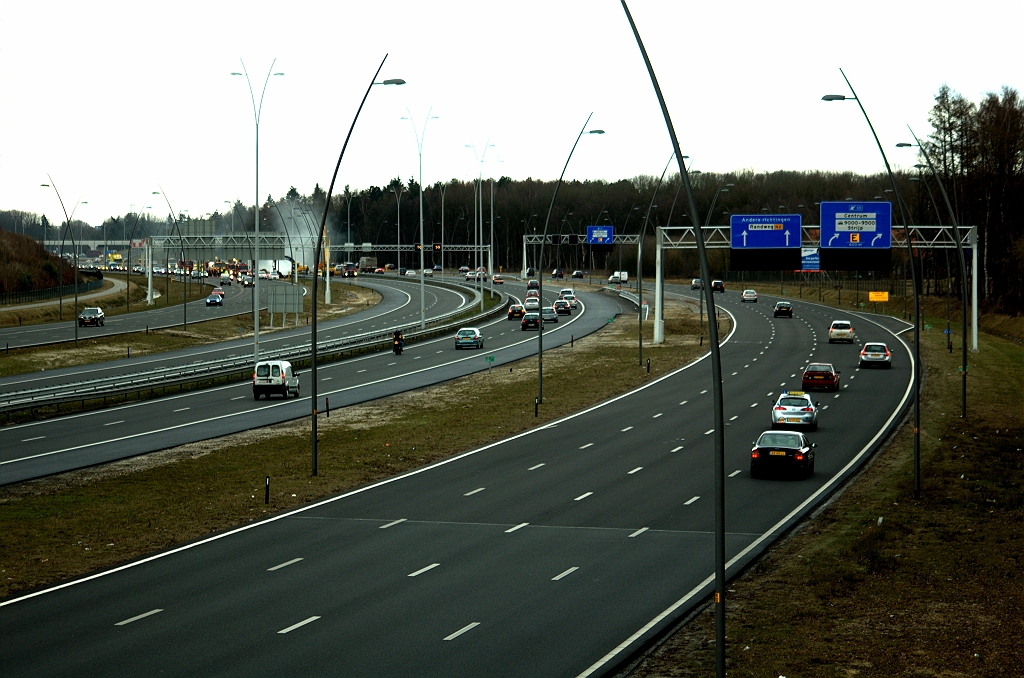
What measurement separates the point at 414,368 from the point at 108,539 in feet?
124

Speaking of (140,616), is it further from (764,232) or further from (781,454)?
(764,232)

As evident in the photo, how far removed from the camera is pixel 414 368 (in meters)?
61.0

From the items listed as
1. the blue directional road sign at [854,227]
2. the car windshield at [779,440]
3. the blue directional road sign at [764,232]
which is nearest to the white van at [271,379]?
the car windshield at [779,440]

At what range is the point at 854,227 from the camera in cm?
6294

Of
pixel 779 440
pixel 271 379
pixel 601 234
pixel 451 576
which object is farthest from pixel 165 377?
pixel 601 234

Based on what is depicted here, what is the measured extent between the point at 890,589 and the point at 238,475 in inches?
731

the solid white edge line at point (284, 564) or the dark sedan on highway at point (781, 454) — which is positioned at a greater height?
the dark sedan on highway at point (781, 454)

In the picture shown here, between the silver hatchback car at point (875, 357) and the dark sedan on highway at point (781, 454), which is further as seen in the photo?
the silver hatchback car at point (875, 357)

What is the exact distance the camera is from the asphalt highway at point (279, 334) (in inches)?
2231

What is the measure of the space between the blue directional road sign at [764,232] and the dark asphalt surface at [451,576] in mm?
29809

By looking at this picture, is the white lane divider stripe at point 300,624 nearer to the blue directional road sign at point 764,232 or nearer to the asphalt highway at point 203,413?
the asphalt highway at point 203,413

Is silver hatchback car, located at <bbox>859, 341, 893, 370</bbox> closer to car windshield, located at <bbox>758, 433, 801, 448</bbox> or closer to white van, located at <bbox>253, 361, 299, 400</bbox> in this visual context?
car windshield, located at <bbox>758, 433, 801, 448</bbox>

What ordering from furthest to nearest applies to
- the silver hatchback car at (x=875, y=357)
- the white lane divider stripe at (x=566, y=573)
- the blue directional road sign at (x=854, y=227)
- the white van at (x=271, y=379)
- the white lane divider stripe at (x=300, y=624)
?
the blue directional road sign at (x=854, y=227), the silver hatchback car at (x=875, y=357), the white van at (x=271, y=379), the white lane divider stripe at (x=566, y=573), the white lane divider stripe at (x=300, y=624)

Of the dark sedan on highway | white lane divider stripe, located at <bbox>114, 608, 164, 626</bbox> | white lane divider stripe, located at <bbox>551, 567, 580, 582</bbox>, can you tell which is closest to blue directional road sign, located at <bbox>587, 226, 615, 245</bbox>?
the dark sedan on highway
